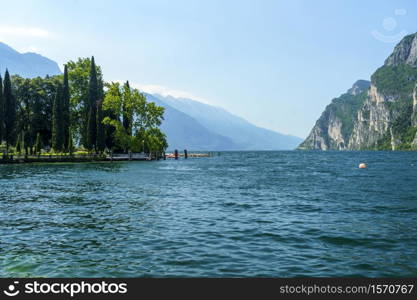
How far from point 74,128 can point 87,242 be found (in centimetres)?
9337

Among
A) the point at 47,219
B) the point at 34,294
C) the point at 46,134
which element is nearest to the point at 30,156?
the point at 46,134

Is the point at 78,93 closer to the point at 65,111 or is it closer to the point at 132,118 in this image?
the point at 65,111

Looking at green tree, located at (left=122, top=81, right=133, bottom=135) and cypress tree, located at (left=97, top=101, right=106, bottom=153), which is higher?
green tree, located at (left=122, top=81, right=133, bottom=135)

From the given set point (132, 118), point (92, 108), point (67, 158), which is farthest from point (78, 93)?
point (67, 158)

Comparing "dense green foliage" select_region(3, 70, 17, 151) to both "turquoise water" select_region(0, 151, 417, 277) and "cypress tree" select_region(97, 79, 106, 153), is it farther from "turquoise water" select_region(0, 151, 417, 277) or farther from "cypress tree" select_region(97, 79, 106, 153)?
"turquoise water" select_region(0, 151, 417, 277)

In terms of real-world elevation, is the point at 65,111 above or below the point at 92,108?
below

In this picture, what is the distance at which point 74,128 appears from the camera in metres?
102

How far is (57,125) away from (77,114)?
15030 millimetres

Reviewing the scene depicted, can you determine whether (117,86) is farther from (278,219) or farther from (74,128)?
(278,219)

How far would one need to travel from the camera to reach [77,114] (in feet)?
336

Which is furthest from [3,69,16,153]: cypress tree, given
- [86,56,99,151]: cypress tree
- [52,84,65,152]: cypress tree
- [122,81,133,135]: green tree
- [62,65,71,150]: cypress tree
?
[122,81,133,135]: green tree

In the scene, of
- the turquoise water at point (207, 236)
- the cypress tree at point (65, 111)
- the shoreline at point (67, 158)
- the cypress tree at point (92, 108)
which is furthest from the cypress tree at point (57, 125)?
the turquoise water at point (207, 236)

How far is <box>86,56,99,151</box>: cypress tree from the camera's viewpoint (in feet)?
306

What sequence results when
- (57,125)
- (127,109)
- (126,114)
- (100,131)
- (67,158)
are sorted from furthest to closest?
1. (127,109)
2. (126,114)
3. (100,131)
4. (57,125)
5. (67,158)
